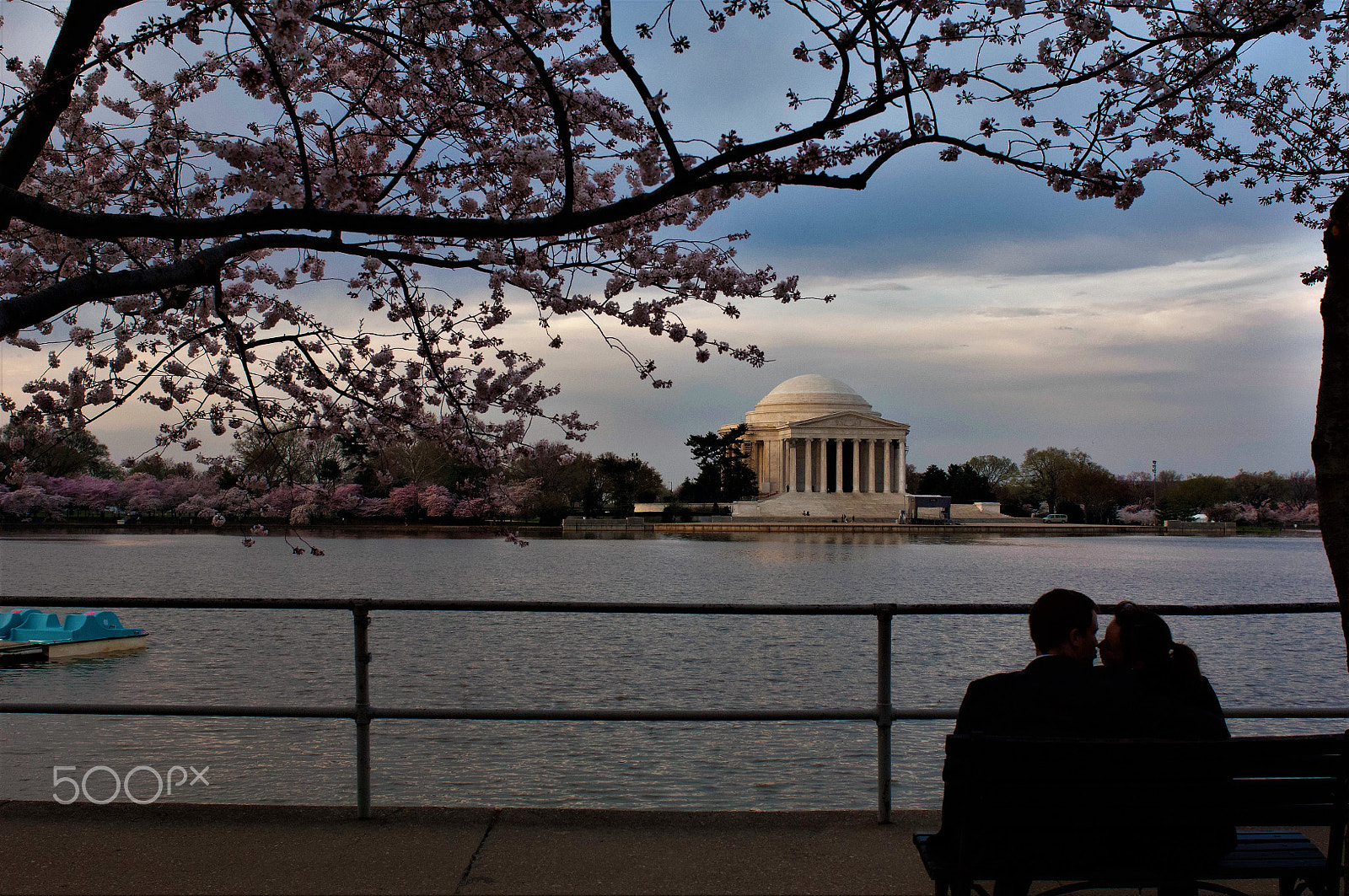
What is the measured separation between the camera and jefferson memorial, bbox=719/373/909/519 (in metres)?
125

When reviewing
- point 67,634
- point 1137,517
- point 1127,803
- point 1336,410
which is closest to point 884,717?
point 1127,803

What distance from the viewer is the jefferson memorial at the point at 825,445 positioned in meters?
125

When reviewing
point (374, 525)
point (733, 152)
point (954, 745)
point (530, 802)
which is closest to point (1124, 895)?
point (954, 745)

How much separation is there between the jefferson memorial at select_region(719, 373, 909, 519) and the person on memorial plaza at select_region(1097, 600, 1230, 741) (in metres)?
115

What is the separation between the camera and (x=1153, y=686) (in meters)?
3.92

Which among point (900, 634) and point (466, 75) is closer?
point (466, 75)

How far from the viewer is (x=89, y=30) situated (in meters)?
6.01

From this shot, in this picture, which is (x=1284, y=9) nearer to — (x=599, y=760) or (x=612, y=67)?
(x=612, y=67)

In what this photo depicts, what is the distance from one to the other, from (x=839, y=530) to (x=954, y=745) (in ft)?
310

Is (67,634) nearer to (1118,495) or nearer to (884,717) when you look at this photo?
(884,717)

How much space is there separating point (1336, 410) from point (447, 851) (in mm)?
4061

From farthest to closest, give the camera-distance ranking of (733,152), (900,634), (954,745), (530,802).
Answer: (900,634) < (530,802) < (733,152) < (954,745)

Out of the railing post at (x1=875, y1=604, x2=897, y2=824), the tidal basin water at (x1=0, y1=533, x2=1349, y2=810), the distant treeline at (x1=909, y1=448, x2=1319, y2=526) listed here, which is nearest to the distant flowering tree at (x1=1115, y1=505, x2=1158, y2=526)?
the distant treeline at (x1=909, y1=448, x2=1319, y2=526)

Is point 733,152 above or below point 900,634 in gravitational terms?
above
